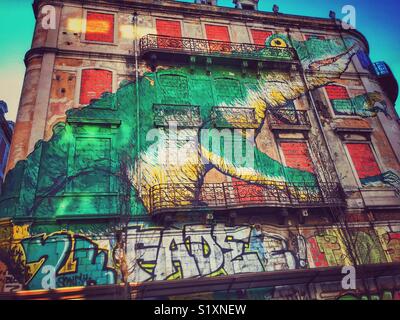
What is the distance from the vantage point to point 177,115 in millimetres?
11531

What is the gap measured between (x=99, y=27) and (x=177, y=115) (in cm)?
575

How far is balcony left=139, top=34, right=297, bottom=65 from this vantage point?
41.0 feet

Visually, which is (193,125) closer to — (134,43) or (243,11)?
(134,43)

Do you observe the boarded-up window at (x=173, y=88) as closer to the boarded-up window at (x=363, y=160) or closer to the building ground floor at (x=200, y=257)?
the building ground floor at (x=200, y=257)

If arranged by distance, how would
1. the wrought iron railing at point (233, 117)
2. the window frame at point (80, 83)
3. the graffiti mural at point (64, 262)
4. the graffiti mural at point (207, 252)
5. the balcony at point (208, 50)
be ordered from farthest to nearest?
the balcony at point (208, 50) < the wrought iron railing at point (233, 117) < the window frame at point (80, 83) < the graffiti mural at point (207, 252) < the graffiti mural at point (64, 262)

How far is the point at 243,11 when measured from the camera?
15.4 meters

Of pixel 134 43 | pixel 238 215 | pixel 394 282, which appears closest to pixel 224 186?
pixel 238 215

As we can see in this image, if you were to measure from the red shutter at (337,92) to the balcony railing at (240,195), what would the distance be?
4.94m

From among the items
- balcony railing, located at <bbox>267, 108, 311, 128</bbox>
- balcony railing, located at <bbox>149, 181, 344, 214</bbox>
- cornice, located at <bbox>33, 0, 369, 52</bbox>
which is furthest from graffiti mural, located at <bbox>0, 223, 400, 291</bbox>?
cornice, located at <bbox>33, 0, 369, 52</bbox>

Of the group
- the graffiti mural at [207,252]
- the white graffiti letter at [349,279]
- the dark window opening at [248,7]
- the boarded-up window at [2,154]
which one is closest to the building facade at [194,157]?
the graffiti mural at [207,252]

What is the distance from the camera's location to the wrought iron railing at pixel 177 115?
11.3 m

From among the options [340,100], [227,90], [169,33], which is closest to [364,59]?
[340,100]

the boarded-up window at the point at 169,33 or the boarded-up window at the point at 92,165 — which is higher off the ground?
the boarded-up window at the point at 169,33

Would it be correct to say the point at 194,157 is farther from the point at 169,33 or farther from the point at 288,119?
the point at 169,33
